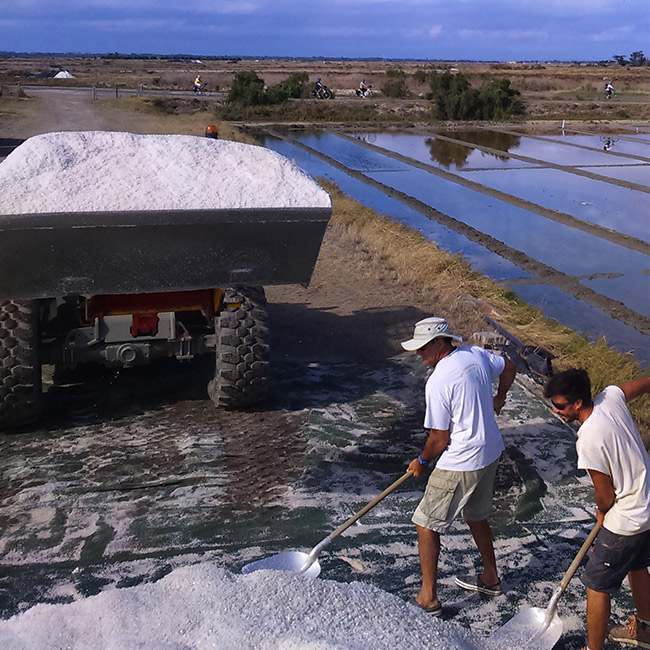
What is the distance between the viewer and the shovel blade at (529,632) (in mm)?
3307

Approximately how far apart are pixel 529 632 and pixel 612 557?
0.49m

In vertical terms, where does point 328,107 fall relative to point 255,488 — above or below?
above

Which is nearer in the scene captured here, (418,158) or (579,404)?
(579,404)

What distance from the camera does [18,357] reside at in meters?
5.13

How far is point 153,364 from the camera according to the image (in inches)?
260

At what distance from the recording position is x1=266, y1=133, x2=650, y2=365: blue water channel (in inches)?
373

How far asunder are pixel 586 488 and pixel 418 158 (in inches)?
709

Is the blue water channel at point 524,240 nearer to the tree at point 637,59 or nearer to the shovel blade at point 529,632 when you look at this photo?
the shovel blade at point 529,632

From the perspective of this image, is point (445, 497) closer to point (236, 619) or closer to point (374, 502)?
point (374, 502)

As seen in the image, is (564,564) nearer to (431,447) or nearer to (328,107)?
(431,447)

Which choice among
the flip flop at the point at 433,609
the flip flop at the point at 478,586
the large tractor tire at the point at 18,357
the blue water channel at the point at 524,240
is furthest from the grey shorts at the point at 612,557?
the blue water channel at the point at 524,240

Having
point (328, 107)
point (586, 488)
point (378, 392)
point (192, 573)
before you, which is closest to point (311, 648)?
point (192, 573)

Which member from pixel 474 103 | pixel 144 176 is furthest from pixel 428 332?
pixel 474 103

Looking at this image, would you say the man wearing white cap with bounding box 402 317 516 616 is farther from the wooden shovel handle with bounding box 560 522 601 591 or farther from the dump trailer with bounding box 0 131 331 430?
the dump trailer with bounding box 0 131 331 430
